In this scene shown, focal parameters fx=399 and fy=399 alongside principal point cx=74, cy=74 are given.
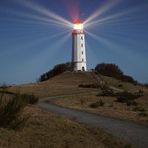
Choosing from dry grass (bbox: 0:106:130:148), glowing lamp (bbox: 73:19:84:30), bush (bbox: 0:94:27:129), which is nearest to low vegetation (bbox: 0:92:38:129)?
bush (bbox: 0:94:27:129)

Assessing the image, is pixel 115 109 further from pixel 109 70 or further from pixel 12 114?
pixel 109 70

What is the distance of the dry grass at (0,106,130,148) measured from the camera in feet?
36.9

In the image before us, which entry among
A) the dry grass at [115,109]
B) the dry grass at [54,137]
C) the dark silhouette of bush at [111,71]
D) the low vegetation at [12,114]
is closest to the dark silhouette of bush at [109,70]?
the dark silhouette of bush at [111,71]

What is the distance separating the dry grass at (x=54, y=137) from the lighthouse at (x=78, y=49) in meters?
87.2

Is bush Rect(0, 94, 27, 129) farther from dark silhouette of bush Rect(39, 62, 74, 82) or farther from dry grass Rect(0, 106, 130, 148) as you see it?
dark silhouette of bush Rect(39, 62, 74, 82)

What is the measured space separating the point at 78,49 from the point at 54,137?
298 feet

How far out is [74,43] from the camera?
104 metres

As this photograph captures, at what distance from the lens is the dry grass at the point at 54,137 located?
11250 mm

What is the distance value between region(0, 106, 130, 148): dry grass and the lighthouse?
87171mm

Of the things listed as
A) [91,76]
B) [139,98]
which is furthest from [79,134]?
[91,76]

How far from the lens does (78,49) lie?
337 ft

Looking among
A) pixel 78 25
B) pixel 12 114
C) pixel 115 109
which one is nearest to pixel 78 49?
pixel 78 25

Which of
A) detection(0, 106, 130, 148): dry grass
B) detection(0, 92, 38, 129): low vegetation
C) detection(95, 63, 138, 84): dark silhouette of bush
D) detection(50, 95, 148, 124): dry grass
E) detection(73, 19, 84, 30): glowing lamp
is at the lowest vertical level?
detection(0, 106, 130, 148): dry grass

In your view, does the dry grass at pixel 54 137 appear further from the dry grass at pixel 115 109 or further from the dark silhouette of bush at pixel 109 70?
the dark silhouette of bush at pixel 109 70
